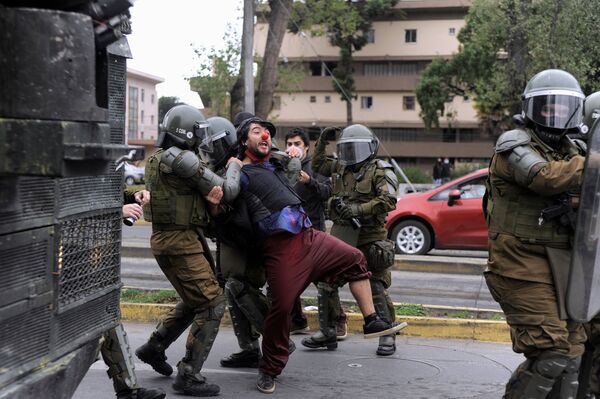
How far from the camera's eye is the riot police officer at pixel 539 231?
4.09 m

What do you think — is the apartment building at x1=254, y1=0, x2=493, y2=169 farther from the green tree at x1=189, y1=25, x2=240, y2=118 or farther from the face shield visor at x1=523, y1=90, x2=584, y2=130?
the face shield visor at x1=523, y1=90, x2=584, y2=130

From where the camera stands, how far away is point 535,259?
14.0ft

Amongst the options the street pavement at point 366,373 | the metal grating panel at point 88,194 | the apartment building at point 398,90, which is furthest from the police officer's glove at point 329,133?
the apartment building at point 398,90

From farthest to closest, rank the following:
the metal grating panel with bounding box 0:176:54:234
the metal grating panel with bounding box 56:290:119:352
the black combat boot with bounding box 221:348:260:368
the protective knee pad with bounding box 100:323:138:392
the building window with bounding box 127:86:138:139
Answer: the building window with bounding box 127:86:138:139 → the black combat boot with bounding box 221:348:260:368 → the protective knee pad with bounding box 100:323:138:392 → the metal grating panel with bounding box 56:290:119:352 → the metal grating panel with bounding box 0:176:54:234

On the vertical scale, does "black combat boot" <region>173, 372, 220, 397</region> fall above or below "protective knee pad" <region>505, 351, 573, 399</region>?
below

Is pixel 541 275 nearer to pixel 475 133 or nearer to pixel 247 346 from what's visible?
pixel 247 346

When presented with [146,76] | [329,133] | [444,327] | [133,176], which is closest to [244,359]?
[444,327]

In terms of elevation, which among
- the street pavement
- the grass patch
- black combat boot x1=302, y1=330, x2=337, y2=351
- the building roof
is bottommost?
the street pavement

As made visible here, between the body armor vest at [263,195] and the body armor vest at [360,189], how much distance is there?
1.27 meters

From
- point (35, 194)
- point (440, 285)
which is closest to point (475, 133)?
point (440, 285)

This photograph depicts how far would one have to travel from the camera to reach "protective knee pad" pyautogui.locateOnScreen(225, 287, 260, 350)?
6098 mm

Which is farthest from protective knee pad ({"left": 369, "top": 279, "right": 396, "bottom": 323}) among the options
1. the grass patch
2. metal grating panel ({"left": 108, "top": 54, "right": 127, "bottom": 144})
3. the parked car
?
the parked car

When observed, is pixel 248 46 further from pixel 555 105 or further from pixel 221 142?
pixel 555 105

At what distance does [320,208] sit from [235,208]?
2.19 m
